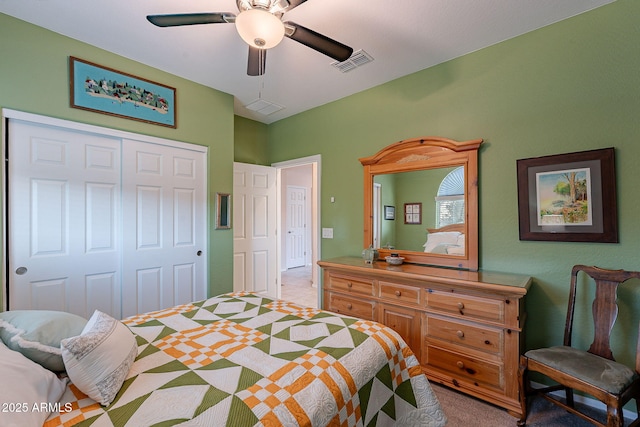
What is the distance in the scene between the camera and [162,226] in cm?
286

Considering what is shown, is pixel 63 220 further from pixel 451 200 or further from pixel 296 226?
pixel 296 226

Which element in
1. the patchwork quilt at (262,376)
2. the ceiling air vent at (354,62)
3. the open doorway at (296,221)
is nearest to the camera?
the patchwork quilt at (262,376)

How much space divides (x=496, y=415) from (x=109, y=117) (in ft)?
12.7

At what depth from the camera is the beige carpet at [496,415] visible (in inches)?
70.3

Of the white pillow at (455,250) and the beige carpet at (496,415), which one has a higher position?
the white pillow at (455,250)

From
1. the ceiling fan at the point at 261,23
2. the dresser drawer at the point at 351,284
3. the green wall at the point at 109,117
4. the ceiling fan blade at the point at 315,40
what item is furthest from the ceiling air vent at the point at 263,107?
the dresser drawer at the point at 351,284

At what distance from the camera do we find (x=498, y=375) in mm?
1899

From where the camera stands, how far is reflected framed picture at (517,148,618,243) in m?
1.88

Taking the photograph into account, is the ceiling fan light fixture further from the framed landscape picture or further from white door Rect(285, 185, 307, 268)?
white door Rect(285, 185, 307, 268)

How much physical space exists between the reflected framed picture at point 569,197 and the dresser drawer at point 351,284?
4.29ft

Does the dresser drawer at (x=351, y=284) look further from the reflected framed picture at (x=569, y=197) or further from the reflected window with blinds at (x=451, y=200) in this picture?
the reflected framed picture at (x=569, y=197)

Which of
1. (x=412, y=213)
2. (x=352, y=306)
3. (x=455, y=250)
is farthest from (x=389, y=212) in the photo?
(x=352, y=306)

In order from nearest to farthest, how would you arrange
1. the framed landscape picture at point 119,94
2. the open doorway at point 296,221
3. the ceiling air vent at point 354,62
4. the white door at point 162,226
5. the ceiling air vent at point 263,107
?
the framed landscape picture at point 119,94 → the ceiling air vent at point 354,62 → the white door at point 162,226 → the ceiling air vent at point 263,107 → the open doorway at point 296,221

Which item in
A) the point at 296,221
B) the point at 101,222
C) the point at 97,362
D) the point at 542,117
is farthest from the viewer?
the point at 296,221
